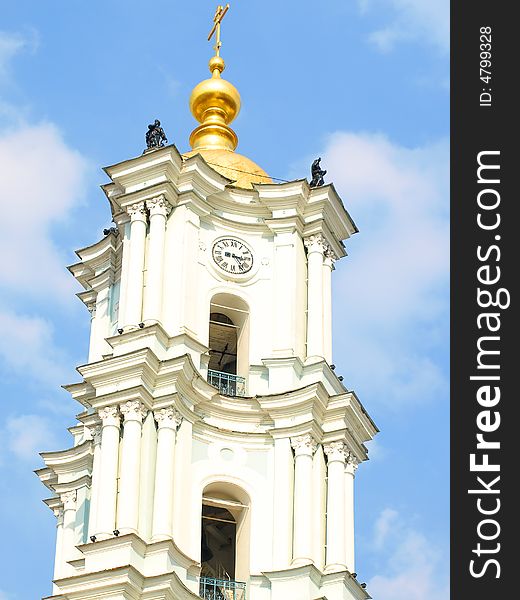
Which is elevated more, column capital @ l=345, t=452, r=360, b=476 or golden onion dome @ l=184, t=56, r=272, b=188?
golden onion dome @ l=184, t=56, r=272, b=188

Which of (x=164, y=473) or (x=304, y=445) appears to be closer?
(x=164, y=473)

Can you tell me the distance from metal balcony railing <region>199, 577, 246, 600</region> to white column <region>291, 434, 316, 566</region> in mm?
1024

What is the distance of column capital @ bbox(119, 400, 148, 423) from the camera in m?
30.8

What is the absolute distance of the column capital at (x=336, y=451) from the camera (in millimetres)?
31781

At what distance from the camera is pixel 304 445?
31641 mm

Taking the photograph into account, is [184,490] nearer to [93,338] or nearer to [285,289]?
[285,289]

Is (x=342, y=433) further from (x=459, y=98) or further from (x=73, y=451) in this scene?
(x=459, y=98)

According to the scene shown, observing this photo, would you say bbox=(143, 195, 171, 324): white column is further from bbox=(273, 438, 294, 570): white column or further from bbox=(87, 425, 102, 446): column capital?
bbox=(273, 438, 294, 570): white column

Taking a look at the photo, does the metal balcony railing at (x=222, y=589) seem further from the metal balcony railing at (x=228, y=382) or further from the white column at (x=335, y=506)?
the metal balcony railing at (x=228, y=382)

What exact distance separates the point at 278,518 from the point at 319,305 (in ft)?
14.9

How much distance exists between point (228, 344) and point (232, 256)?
185 cm

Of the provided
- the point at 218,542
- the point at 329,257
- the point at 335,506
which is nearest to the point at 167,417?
the point at 218,542

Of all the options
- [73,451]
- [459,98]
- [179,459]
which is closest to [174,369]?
[179,459]

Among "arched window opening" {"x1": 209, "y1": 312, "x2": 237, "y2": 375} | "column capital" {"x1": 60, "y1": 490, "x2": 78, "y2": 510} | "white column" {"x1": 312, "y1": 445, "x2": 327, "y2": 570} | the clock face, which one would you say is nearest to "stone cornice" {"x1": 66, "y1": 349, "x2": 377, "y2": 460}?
"white column" {"x1": 312, "y1": 445, "x2": 327, "y2": 570}
